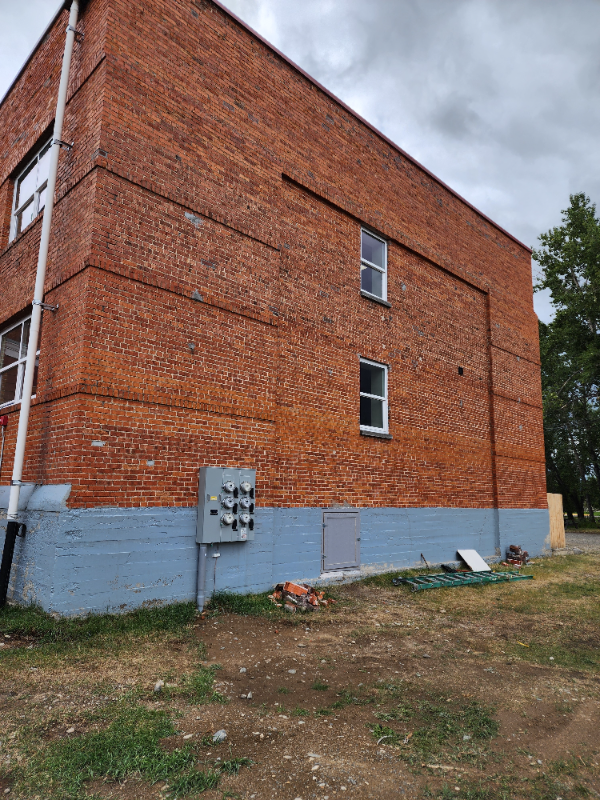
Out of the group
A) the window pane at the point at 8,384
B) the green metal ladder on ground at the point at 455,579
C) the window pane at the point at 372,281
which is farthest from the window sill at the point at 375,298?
the window pane at the point at 8,384

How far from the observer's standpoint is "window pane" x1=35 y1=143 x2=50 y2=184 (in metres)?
9.15

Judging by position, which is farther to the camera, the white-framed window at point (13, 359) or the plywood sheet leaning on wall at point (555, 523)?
the plywood sheet leaning on wall at point (555, 523)

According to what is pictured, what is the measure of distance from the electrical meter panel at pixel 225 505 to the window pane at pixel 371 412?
353cm

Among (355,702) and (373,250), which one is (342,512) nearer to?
(355,702)

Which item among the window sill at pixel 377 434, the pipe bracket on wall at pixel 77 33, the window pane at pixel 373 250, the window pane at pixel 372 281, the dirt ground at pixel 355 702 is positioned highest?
the pipe bracket on wall at pixel 77 33

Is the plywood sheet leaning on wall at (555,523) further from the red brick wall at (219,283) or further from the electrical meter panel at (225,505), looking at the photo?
the electrical meter panel at (225,505)

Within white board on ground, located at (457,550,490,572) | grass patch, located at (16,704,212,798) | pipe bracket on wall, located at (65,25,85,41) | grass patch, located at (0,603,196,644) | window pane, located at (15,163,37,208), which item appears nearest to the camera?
grass patch, located at (16,704,212,798)

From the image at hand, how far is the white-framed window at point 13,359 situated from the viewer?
8672 mm

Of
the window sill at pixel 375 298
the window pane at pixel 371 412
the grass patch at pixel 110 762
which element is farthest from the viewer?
the window sill at pixel 375 298

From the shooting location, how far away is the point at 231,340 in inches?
316

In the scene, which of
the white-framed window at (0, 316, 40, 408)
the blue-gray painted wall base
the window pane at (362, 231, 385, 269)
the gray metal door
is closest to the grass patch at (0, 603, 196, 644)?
the blue-gray painted wall base

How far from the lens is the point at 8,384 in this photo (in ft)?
29.9

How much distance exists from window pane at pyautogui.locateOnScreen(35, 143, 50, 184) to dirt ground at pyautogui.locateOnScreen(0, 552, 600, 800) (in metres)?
7.66

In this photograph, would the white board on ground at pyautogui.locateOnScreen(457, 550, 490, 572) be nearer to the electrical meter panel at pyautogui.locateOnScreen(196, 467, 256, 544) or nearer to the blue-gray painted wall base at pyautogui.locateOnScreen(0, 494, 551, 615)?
the blue-gray painted wall base at pyautogui.locateOnScreen(0, 494, 551, 615)
